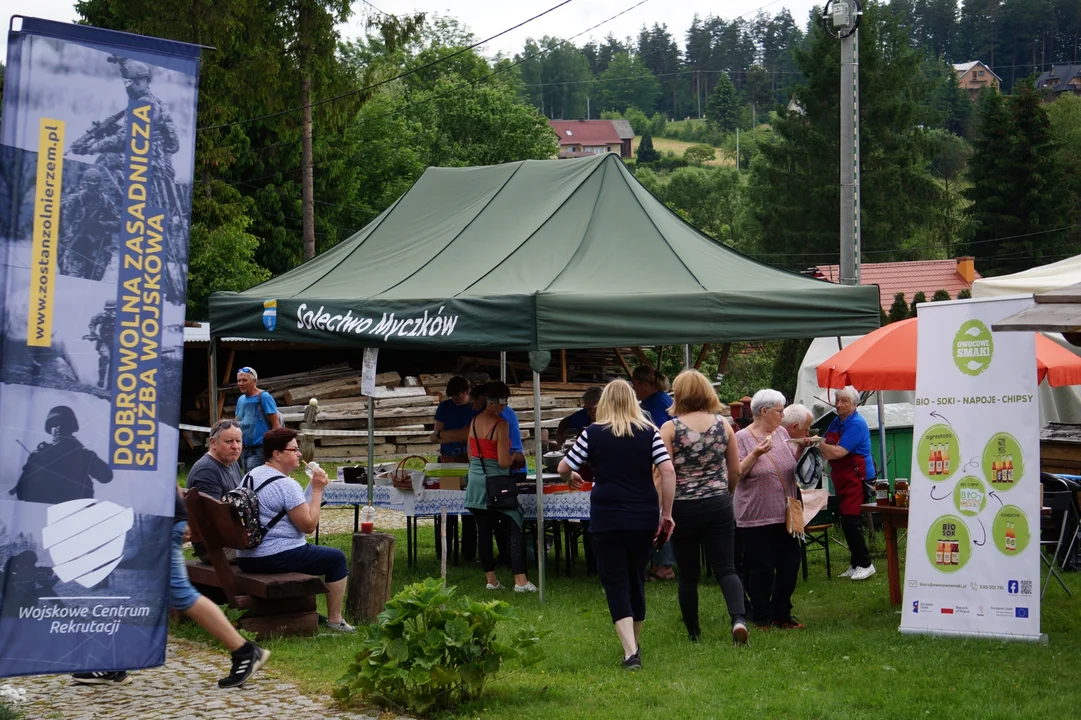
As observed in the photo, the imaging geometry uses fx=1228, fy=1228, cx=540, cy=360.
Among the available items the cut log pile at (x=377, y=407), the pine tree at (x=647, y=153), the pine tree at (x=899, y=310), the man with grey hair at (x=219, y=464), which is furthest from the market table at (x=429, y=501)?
the pine tree at (x=647, y=153)

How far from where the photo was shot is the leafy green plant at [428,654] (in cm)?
620

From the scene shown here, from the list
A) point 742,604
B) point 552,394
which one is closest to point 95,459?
point 742,604

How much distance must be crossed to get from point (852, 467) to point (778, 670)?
3599 millimetres

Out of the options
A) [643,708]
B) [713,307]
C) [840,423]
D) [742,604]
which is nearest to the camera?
[643,708]

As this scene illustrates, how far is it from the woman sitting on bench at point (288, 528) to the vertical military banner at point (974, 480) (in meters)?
3.75

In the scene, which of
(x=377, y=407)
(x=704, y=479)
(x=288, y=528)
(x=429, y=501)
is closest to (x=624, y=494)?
(x=704, y=479)

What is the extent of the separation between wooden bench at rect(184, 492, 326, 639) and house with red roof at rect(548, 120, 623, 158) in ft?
470

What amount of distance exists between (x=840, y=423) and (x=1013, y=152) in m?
35.6

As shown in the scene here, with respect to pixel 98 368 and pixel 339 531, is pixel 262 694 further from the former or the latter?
pixel 339 531

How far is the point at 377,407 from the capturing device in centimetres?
2345

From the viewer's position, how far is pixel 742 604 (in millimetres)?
7629

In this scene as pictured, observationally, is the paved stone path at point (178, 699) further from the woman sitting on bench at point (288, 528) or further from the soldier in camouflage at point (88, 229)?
the soldier in camouflage at point (88, 229)

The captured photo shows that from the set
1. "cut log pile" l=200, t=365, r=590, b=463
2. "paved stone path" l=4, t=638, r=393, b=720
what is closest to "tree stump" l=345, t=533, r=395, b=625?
"paved stone path" l=4, t=638, r=393, b=720

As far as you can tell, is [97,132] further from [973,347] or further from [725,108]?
[725,108]
